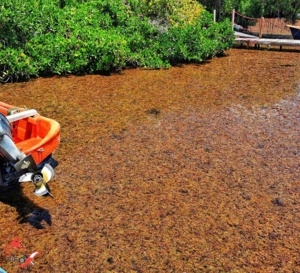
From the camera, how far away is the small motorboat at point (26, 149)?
3.65m

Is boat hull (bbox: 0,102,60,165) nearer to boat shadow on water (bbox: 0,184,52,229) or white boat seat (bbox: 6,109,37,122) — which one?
white boat seat (bbox: 6,109,37,122)

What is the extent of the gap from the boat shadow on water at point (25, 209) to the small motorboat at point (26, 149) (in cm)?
21

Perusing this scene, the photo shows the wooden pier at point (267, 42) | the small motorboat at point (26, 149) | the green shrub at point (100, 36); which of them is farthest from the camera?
the wooden pier at point (267, 42)

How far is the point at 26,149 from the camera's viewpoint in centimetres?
449

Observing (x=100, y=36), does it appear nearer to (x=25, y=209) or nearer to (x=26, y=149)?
(x=26, y=149)

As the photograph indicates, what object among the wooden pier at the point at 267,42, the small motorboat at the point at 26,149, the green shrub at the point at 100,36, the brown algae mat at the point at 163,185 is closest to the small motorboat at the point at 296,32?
the wooden pier at the point at 267,42

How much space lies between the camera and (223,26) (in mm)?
13711

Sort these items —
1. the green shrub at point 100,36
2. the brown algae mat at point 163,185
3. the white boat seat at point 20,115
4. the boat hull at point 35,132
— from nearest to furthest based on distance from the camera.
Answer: the brown algae mat at point 163,185 < the boat hull at point 35,132 < the white boat seat at point 20,115 < the green shrub at point 100,36

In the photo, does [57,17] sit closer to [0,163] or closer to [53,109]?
[53,109]

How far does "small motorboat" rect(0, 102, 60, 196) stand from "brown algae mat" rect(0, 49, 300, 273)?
55cm

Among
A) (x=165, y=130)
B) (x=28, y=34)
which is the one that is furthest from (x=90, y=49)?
(x=165, y=130)

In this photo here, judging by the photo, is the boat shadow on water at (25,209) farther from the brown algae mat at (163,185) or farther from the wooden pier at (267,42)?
the wooden pier at (267,42)

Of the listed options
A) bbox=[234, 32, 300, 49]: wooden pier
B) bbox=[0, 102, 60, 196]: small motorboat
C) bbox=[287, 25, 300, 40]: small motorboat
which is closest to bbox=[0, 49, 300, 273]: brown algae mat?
bbox=[0, 102, 60, 196]: small motorboat

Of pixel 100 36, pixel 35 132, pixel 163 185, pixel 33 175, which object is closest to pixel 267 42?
pixel 100 36
